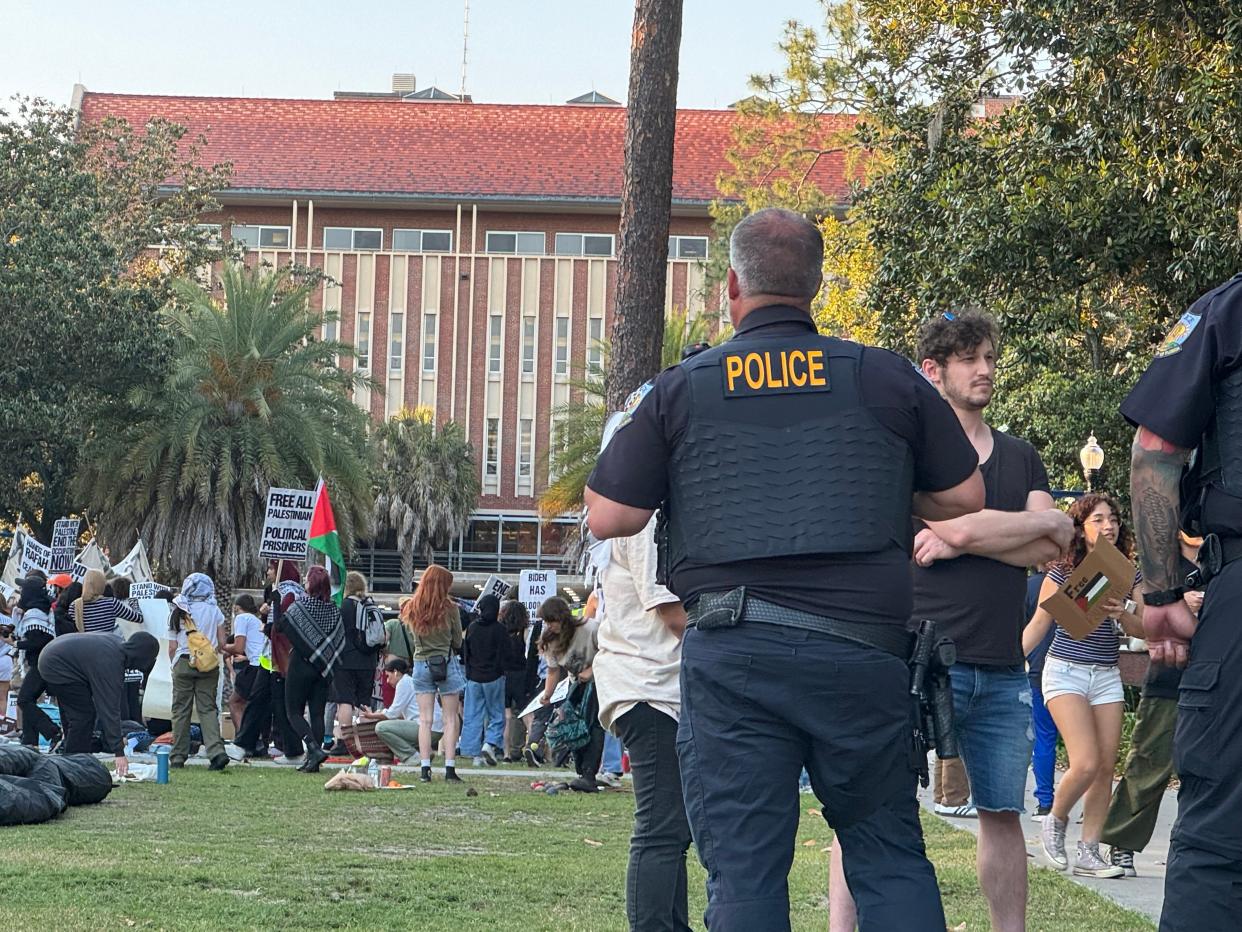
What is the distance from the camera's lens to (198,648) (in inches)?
622

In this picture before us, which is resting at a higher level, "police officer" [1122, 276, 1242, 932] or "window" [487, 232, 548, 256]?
"window" [487, 232, 548, 256]

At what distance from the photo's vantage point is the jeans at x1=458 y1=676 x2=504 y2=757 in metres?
18.3

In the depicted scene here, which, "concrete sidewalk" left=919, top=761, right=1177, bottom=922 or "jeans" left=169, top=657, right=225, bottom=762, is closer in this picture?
"concrete sidewalk" left=919, top=761, right=1177, bottom=922

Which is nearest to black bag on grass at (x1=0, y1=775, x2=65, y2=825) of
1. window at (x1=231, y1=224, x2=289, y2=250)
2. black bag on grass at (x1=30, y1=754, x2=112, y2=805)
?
black bag on grass at (x1=30, y1=754, x2=112, y2=805)

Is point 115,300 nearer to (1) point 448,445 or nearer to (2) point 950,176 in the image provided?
(2) point 950,176

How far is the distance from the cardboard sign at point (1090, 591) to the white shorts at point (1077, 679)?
2.58 metres

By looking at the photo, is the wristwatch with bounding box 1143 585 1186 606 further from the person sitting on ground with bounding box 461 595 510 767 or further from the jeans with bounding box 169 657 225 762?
the person sitting on ground with bounding box 461 595 510 767

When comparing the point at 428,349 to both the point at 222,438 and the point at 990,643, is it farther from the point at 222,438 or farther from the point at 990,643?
the point at 990,643

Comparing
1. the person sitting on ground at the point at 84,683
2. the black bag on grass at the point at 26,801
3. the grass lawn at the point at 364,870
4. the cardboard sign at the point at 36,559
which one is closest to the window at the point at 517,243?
the cardboard sign at the point at 36,559

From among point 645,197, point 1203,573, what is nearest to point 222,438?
point 645,197

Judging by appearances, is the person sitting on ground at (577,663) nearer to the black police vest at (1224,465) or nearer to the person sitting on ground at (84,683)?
the person sitting on ground at (84,683)

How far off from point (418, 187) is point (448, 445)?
11080mm

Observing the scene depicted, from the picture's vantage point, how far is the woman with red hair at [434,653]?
15.4 metres

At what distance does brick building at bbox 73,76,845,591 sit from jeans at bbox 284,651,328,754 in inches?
2112
